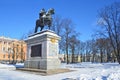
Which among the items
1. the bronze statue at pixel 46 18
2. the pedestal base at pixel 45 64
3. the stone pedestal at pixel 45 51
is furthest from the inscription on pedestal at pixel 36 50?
the bronze statue at pixel 46 18

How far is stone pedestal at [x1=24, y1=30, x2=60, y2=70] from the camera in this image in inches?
704

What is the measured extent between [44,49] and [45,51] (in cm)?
30

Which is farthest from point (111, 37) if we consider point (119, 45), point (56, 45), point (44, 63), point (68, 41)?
point (44, 63)

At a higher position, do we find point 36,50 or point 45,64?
point 36,50

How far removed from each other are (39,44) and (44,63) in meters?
2.45

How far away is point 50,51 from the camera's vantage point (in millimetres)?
18312

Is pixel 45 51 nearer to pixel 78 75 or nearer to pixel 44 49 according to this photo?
pixel 44 49

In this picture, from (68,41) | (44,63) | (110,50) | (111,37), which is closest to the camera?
(44,63)

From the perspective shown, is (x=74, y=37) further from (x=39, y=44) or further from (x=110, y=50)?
(x=39, y=44)

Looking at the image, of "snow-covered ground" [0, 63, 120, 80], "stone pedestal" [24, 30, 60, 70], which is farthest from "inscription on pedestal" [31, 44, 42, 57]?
"snow-covered ground" [0, 63, 120, 80]

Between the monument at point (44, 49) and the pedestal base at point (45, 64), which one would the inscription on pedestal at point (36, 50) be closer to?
the monument at point (44, 49)

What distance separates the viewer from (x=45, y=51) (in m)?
18.1

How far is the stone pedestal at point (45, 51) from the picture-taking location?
1788 centimetres

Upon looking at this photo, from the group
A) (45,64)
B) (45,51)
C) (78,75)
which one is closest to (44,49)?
(45,51)
